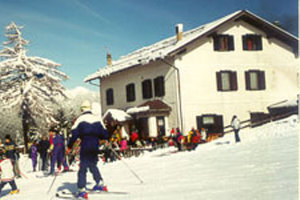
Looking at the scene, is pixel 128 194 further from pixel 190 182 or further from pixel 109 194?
pixel 190 182

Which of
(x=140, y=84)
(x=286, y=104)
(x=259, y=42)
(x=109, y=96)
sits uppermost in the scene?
(x=259, y=42)

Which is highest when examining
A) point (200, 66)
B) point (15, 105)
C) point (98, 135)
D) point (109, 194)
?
point (200, 66)

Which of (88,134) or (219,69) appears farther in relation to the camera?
(219,69)

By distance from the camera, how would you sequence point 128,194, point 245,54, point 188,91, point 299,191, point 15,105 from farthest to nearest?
point 245,54
point 188,91
point 15,105
point 128,194
point 299,191

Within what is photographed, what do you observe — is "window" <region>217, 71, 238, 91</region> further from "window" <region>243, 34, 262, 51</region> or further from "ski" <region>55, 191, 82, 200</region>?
"ski" <region>55, 191, 82, 200</region>

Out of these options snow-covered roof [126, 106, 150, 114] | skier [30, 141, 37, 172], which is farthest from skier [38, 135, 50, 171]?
snow-covered roof [126, 106, 150, 114]

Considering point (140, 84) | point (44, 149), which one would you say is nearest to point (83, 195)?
point (44, 149)

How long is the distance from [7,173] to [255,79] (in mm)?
15093

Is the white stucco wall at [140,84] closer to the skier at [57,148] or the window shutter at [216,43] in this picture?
the window shutter at [216,43]

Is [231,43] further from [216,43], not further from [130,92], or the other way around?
[130,92]

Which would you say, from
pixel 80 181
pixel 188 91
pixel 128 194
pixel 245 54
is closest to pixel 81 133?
pixel 80 181

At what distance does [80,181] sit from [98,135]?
722mm

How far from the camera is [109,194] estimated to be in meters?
5.29

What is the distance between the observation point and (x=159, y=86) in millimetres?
20234
